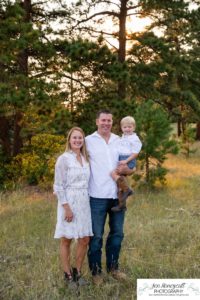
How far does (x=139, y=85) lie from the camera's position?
1599 centimetres

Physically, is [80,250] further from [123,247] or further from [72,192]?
[123,247]

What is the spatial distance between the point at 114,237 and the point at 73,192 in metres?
0.87

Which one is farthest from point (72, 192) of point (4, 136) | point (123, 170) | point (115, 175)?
point (4, 136)

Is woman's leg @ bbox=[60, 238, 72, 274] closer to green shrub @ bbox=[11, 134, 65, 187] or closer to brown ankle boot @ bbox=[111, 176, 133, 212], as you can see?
brown ankle boot @ bbox=[111, 176, 133, 212]

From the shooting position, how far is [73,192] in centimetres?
557

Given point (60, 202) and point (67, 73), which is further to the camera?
point (67, 73)

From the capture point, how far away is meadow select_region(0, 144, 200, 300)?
573cm

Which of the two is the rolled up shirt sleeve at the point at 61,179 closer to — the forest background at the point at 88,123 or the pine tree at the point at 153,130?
the forest background at the point at 88,123

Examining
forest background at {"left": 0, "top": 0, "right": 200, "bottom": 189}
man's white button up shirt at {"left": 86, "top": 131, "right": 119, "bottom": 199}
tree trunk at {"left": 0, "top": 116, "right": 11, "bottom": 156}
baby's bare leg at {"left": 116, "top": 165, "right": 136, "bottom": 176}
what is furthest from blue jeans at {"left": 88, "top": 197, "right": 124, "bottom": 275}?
tree trunk at {"left": 0, "top": 116, "right": 11, "bottom": 156}

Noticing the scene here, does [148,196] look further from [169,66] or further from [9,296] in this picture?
[9,296]

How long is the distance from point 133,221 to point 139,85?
7735 millimetres

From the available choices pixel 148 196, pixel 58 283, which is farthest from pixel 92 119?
pixel 58 283

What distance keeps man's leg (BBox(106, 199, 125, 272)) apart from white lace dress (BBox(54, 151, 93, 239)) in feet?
1.42

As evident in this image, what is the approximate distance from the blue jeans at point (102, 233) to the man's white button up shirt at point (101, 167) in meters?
0.10
